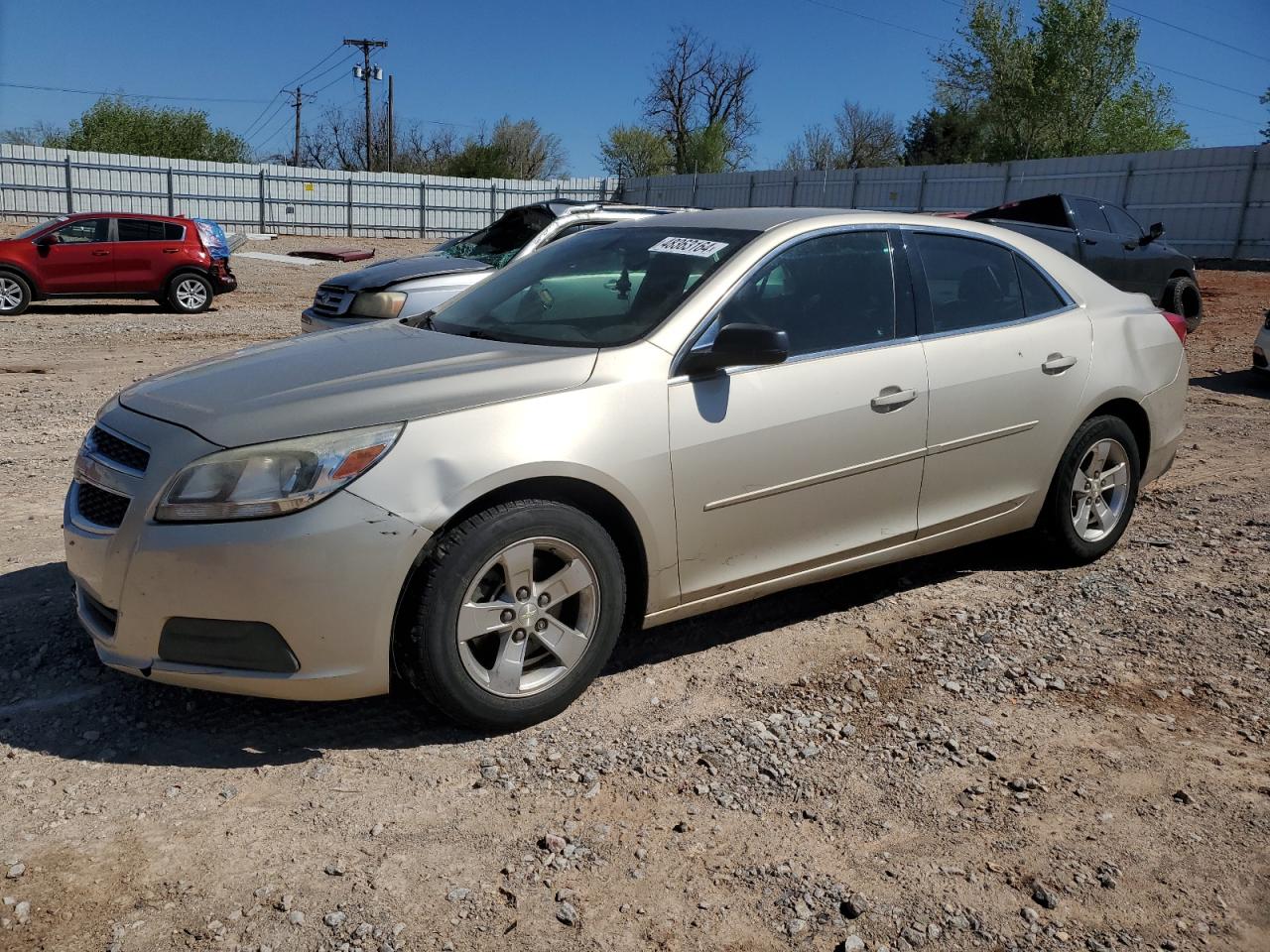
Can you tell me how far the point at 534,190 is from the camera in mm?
42312

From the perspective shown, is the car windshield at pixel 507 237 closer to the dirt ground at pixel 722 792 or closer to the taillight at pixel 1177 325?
the taillight at pixel 1177 325

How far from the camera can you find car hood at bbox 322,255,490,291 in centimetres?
918

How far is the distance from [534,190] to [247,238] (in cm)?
1191

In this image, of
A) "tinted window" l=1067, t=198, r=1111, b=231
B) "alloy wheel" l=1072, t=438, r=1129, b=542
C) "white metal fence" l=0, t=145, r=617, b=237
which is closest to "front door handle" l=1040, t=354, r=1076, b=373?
"alloy wheel" l=1072, t=438, r=1129, b=542

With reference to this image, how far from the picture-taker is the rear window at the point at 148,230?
16.6 metres

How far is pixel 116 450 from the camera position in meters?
3.35

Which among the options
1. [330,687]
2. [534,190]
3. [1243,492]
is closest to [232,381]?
[330,687]

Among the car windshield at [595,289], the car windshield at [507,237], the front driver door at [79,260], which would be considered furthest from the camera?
the front driver door at [79,260]

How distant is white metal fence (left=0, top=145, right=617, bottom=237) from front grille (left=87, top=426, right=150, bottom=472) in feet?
115

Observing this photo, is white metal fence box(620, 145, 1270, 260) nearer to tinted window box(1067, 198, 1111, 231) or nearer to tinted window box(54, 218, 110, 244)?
tinted window box(1067, 198, 1111, 231)

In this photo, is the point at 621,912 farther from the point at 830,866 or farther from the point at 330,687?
the point at 330,687

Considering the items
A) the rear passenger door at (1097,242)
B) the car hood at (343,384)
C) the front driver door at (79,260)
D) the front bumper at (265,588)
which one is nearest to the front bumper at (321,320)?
the car hood at (343,384)

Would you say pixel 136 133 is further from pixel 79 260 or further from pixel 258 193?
pixel 79 260

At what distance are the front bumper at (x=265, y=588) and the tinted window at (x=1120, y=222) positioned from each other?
12.3 metres
